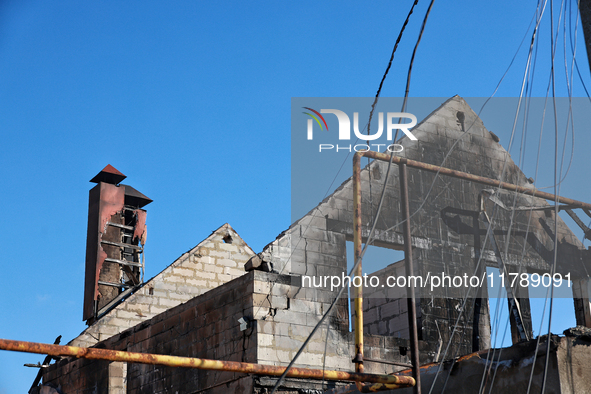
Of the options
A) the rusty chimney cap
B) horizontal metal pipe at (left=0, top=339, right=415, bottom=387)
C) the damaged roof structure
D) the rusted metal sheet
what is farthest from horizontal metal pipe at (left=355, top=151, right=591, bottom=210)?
the rusty chimney cap

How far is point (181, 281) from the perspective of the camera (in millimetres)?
16203

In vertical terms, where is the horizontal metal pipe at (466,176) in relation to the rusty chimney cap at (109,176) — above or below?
below

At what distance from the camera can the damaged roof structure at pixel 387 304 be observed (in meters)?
6.21

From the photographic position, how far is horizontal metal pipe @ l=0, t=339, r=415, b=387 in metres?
4.41

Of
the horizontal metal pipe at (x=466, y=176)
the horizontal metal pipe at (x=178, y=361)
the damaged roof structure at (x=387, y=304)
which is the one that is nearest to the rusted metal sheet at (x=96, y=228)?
the damaged roof structure at (x=387, y=304)

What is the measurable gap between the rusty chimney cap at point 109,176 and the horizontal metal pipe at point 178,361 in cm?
1623

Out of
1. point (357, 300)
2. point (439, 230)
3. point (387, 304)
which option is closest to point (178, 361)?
point (357, 300)

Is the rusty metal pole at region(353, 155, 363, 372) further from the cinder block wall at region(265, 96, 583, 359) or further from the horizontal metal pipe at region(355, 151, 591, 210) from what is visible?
the cinder block wall at region(265, 96, 583, 359)

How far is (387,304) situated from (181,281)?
5.48 metres

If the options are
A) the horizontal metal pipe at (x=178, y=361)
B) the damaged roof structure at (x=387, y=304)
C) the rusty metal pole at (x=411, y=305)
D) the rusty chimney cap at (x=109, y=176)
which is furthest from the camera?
the rusty chimney cap at (x=109, y=176)

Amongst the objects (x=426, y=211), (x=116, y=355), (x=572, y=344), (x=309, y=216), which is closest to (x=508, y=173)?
(x=426, y=211)

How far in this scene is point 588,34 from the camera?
17.3 ft

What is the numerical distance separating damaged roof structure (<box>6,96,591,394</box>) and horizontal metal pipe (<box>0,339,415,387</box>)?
839 millimetres

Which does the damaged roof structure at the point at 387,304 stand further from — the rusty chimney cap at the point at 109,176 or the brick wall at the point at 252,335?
the rusty chimney cap at the point at 109,176
